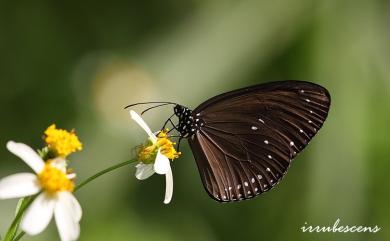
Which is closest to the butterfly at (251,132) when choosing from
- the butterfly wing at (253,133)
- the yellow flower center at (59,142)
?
the butterfly wing at (253,133)

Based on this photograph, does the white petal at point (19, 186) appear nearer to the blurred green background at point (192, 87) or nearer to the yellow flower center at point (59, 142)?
the yellow flower center at point (59, 142)

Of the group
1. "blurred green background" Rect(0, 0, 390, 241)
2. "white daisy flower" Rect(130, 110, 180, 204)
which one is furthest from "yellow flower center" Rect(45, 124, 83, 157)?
"blurred green background" Rect(0, 0, 390, 241)

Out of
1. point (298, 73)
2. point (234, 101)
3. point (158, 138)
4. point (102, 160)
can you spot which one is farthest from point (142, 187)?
point (158, 138)

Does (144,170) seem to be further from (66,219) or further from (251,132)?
(251,132)

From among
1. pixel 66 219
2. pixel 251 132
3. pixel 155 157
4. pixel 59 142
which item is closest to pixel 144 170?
pixel 155 157

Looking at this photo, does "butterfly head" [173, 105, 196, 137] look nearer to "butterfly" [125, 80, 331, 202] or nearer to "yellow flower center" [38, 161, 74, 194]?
→ "butterfly" [125, 80, 331, 202]
